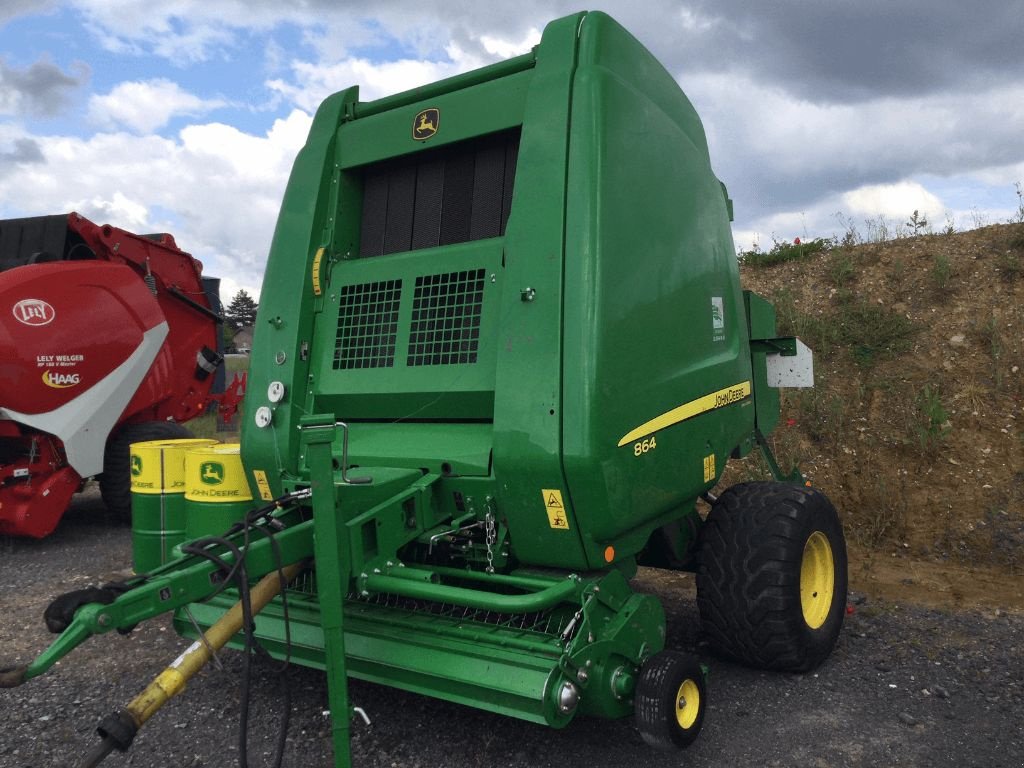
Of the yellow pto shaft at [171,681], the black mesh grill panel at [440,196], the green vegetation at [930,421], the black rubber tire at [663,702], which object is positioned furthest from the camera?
the green vegetation at [930,421]

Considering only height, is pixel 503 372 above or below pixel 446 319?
below

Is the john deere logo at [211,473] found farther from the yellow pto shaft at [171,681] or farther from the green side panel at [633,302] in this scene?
the green side panel at [633,302]

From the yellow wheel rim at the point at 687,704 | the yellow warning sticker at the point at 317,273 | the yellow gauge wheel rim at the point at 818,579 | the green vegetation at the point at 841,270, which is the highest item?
the green vegetation at the point at 841,270

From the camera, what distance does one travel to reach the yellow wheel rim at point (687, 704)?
279cm

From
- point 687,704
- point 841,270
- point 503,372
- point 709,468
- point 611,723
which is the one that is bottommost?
point 611,723

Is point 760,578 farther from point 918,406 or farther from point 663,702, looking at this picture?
point 918,406

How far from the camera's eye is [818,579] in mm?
3971

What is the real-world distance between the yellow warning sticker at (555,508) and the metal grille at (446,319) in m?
0.71

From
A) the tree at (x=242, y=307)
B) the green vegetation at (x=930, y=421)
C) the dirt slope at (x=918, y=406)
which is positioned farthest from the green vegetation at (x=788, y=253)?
the tree at (x=242, y=307)

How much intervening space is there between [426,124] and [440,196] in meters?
0.32

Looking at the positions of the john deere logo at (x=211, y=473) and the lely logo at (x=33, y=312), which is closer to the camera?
the john deere logo at (x=211, y=473)

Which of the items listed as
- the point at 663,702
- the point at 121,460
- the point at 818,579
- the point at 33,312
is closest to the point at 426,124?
the point at 663,702

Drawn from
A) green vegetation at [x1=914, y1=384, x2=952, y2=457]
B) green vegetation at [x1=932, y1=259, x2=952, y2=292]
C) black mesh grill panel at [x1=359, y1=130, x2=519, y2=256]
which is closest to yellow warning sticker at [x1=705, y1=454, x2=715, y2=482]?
black mesh grill panel at [x1=359, y1=130, x2=519, y2=256]

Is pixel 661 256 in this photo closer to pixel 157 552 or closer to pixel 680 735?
pixel 680 735
